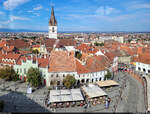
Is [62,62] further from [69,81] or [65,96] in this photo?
[65,96]

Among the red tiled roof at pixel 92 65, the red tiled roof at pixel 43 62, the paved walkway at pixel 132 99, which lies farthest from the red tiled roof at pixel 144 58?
the red tiled roof at pixel 43 62

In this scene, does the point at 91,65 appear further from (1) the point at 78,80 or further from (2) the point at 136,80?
(2) the point at 136,80

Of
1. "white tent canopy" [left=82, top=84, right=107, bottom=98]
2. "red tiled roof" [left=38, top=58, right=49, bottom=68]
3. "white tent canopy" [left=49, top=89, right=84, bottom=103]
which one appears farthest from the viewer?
"red tiled roof" [left=38, top=58, right=49, bottom=68]

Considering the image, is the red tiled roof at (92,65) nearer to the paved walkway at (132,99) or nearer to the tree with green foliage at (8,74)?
the paved walkway at (132,99)

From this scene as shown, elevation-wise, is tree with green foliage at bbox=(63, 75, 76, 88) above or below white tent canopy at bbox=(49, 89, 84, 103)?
above

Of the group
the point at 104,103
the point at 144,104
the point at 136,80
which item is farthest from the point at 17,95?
the point at 136,80

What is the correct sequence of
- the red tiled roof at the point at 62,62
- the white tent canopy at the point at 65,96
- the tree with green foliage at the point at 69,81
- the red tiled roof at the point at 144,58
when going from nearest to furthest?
the white tent canopy at the point at 65,96, the tree with green foliage at the point at 69,81, the red tiled roof at the point at 62,62, the red tiled roof at the point at 144,58

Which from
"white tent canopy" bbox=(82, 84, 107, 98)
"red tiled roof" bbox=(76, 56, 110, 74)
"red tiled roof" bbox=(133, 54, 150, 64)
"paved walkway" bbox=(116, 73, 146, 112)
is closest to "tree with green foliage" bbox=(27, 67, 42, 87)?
"red tiled roof" bbox=(76, 56, 110, 74)

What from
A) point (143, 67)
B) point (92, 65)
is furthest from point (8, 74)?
point (143, 67)

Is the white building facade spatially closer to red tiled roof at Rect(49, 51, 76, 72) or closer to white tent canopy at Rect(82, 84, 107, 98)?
red tiled roof at Rect(49, 51, 76, 72)
